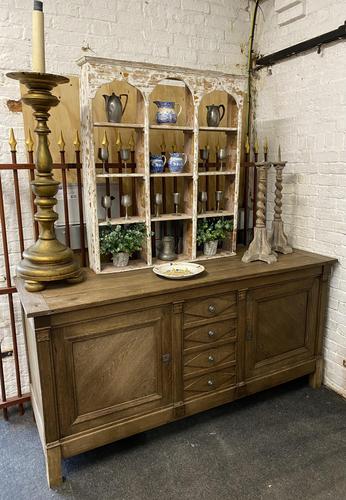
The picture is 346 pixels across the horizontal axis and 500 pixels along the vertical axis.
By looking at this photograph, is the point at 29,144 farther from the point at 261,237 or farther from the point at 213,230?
the point at 261,237

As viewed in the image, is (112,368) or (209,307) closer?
(112,368)

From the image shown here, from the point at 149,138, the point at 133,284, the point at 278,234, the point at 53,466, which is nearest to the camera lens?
the point at 53,466

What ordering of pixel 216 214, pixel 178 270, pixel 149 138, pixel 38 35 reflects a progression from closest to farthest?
pixel 38 35 → pixel 178 270 → pixel 149 138 → pixel 216 214

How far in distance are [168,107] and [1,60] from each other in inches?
35.3

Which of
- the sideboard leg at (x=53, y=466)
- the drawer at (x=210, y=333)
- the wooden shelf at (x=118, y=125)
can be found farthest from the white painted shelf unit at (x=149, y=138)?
the sideboard leg at (x=53, y=466)

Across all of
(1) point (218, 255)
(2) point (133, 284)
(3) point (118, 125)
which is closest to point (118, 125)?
(3) point (118, 125)

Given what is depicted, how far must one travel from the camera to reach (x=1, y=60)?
6.43ft

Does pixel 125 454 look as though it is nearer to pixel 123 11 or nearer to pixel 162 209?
pixel 162 209

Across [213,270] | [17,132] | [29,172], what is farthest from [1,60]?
[213,270]

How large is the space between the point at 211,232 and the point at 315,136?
87 centimetres

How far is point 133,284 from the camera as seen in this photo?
1854 mm

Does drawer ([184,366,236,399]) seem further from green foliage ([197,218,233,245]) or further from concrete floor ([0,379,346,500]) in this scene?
green foliage ([197,218,233,245])

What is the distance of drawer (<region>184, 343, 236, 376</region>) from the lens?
1972mm

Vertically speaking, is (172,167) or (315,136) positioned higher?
(315,136)
